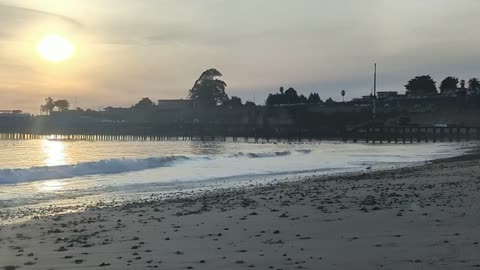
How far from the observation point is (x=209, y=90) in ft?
524

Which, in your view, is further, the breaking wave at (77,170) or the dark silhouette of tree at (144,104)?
the dark silhouette of tree at (144,104)

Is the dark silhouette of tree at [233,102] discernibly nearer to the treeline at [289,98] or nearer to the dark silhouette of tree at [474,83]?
the treeline at [289,98]

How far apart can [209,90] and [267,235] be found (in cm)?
15320

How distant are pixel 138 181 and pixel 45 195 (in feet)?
16.1

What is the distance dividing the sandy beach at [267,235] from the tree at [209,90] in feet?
484

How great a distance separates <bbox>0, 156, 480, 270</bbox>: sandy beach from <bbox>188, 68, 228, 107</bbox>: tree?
148 meters

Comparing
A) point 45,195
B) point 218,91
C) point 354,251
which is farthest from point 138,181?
point 218,91

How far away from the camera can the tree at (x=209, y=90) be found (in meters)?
159

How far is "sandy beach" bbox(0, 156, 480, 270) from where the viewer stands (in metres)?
5.69

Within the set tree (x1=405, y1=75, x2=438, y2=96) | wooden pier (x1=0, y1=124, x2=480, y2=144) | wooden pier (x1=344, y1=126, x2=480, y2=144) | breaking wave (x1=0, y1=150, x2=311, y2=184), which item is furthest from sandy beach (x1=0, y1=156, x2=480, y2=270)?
tree (x1=405, y1=75, x2=438, y2=96)

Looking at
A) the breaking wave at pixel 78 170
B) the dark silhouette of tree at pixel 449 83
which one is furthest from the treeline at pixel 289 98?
the breaking wave at pixel 78 170

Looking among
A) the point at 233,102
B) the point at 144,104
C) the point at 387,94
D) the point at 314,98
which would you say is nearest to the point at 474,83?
the point at 387,94

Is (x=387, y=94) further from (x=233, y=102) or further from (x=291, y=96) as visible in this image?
(x=233, y=102)

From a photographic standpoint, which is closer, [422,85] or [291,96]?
[422,85]
